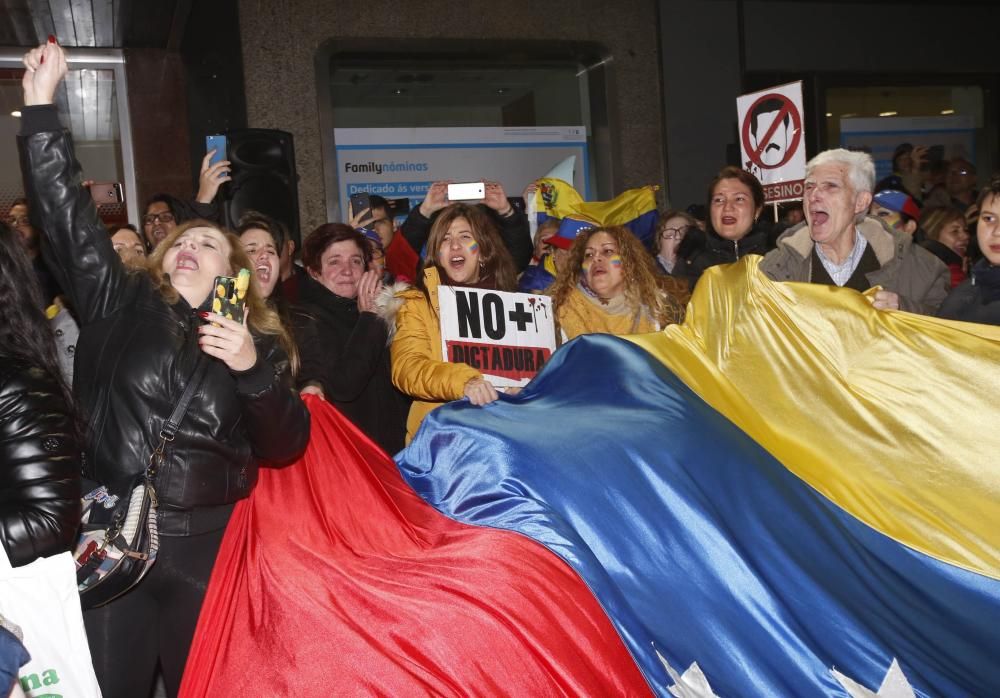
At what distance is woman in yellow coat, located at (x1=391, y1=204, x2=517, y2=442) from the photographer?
4.24 meters

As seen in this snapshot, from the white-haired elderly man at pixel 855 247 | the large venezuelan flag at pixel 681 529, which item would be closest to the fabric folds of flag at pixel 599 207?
the white-haired elderly man at pixel 855 247

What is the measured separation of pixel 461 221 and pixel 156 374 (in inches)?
90.0

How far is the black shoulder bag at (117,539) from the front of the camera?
2.52 metres

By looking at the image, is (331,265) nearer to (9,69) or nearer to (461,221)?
(461,221)

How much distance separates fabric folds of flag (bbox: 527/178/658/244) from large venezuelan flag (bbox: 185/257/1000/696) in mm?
3330

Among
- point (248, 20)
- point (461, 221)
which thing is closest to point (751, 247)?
point (461, 221)

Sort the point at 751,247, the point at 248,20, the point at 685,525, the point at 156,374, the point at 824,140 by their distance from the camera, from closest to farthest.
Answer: the point at 156,374, the point at 685,525, the point at 751,247, the point at 248,20, the point at 824,140

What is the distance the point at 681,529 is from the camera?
11.0 feet

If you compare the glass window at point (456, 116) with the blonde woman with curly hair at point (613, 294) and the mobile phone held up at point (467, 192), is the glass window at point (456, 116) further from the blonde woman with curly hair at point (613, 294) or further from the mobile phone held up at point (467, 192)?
the blonde woman with curly hair at point (613, 294)

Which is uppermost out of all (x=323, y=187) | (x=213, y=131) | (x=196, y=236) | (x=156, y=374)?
(x=213, y=131)

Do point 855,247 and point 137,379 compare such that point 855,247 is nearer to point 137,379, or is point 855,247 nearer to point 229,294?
point 229,294

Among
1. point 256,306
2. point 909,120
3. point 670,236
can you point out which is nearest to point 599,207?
point 670,236

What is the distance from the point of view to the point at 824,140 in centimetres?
1223

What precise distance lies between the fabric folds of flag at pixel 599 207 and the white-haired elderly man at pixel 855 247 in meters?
2.58
